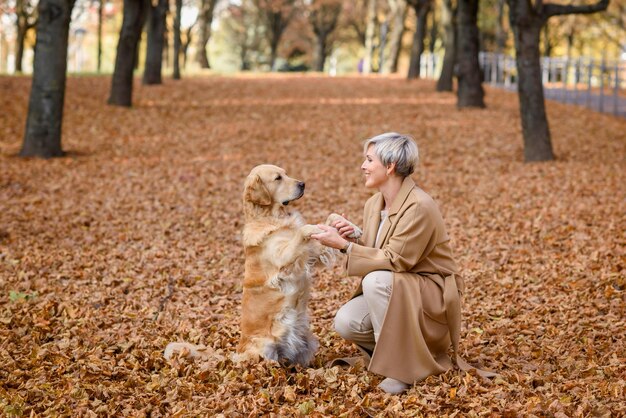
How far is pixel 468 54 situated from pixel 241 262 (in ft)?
44.7

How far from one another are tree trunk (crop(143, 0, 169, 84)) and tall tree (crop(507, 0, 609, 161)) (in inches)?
603

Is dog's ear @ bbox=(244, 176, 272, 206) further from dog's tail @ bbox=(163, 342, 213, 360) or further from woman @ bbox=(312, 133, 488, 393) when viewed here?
dog's tail @ bbox=(163, 342, 213, 360)

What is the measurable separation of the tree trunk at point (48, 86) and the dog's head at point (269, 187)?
429 inches

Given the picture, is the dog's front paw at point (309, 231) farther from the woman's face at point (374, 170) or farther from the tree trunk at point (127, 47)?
the tree trunk at point (127, 47)

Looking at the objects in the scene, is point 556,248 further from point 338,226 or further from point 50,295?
point 50,295

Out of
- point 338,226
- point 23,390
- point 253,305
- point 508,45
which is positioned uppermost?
point 508,45

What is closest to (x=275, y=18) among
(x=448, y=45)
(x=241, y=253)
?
(x=448, y=45)

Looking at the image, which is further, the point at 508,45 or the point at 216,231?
the point at 508,45

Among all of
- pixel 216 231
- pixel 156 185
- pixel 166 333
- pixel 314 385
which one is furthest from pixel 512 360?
→ pixel 156 185

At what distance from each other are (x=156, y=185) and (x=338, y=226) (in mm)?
8624

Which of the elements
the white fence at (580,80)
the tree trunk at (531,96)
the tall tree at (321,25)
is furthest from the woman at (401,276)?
the tall tree at (321,25)

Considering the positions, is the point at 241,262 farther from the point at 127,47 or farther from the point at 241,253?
the point at 127,47

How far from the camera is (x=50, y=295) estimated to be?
7500 millimetres

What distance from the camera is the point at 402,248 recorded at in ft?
15.8
